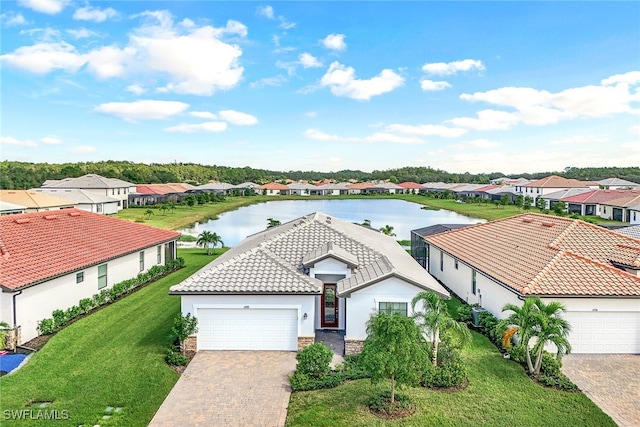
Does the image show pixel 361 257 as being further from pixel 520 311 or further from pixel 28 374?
pixel 28 374

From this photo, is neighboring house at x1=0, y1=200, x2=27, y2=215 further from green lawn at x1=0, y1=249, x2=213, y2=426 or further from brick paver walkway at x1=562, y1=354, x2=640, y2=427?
brick paver walkway at x1=562, y1=354, x2=640, y2=427

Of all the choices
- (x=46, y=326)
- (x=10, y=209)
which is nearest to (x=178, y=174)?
(x=10, y=209)

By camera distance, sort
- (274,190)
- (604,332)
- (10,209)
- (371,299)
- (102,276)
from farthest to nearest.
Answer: (274,190)
(10,209)
(102,276)
(371,299)
(604,332)

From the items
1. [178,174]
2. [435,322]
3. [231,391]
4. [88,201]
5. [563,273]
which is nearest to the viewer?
[231,391]

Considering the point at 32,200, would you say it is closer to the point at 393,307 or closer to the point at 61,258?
the point at 61,258

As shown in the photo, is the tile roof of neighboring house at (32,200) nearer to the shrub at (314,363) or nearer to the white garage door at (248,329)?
the white garage door at (248,329)

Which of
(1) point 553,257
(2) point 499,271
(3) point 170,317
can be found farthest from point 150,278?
(1) point 553,257

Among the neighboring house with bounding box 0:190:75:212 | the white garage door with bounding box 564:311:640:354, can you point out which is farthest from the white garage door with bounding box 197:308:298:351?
the neighboring house with bounding box 0:190:75:212

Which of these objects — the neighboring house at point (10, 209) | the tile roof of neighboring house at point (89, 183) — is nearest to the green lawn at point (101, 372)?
the neighboring house at point (10, 209)
